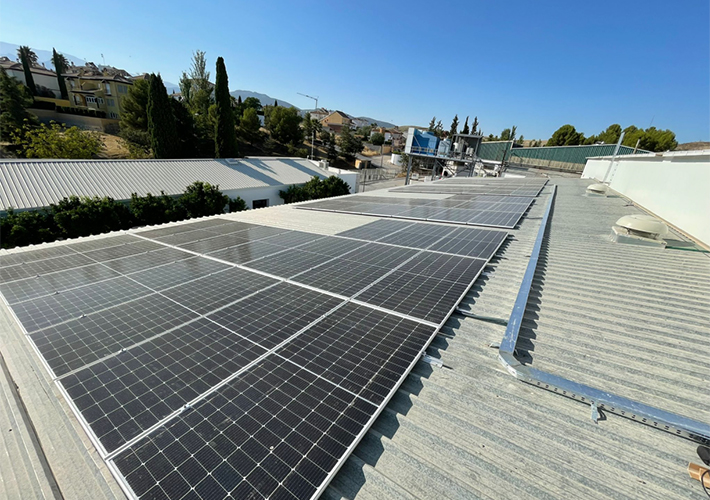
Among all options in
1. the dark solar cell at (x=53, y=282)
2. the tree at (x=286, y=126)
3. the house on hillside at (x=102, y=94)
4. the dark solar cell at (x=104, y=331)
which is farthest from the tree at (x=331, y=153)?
the dark solar cell at (x=104, y=331)

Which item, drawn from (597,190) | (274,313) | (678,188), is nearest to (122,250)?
(274,313)

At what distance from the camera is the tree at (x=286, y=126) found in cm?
6700

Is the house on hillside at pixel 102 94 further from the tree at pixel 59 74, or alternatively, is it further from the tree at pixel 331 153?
the tree at pixel 331 153

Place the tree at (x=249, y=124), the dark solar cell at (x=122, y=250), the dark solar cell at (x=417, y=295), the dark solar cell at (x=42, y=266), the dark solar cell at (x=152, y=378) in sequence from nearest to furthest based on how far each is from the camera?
the dark solar cell at (x=152, y=378), the dark solar cell at (x=417, y=295), the dark solar cell at (x=42, y=266), the dark solar cell at (x=122, y=250), the tree at (x=249, y=124)

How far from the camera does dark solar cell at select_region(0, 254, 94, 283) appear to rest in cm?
700

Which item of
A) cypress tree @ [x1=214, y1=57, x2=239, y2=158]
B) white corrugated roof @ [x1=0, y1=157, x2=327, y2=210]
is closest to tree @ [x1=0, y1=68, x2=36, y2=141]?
cypress tree @ [x1=214, y1=57, x2=239, y2=158]

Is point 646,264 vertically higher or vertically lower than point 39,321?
higher

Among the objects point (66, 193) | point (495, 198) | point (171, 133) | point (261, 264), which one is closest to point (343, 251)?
point (261, 264)

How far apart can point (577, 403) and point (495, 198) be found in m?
16.8

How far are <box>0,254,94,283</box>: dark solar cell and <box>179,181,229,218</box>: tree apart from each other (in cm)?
1723

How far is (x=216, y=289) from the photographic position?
6199 millimetres

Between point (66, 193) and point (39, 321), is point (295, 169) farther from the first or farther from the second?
point (39, 321)

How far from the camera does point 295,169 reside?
123 ft

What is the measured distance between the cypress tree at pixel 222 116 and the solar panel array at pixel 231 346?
3634 cm
